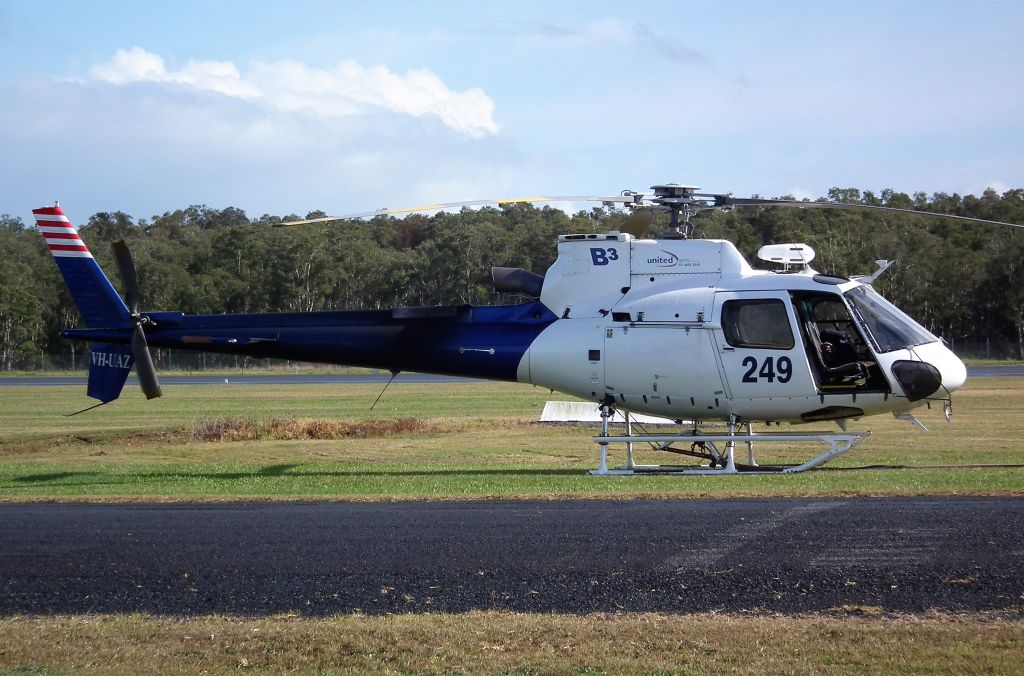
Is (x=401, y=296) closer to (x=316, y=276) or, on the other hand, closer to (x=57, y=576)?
(x=316, y=276)

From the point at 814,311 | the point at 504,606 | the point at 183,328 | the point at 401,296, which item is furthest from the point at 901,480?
the point at 401,296

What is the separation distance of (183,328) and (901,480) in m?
11.3

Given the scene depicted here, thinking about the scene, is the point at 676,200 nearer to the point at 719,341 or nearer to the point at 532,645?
the point at 719,341

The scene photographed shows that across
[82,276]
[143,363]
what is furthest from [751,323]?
[82,276]

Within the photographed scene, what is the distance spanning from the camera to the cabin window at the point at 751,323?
15.8 metres

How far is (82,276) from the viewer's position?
17.9 metres

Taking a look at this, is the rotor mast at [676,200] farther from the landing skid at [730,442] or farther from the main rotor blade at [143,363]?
the main rotor blade at [143,363]

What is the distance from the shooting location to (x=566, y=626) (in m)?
7.49

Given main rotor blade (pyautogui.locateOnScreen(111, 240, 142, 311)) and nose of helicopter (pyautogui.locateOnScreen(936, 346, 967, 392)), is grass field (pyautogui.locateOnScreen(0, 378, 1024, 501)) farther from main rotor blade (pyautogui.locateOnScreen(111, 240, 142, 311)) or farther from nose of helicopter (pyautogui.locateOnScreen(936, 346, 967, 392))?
main rotor blade (pyautogui.locateOnScreen(111, 240, 142, 311))

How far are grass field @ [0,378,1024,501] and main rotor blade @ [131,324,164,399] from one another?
4.65 feet

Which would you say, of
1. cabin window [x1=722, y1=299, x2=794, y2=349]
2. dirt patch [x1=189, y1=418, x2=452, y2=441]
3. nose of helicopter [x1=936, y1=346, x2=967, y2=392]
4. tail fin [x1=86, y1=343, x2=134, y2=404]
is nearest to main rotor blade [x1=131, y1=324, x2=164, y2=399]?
tail fin [x1=86, y1=343, x2=134, y2=404]

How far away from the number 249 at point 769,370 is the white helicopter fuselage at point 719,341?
0.01 meters

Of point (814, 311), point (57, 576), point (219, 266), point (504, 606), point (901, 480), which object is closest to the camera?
point (504, 606)

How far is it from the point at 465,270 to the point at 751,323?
52403mm
